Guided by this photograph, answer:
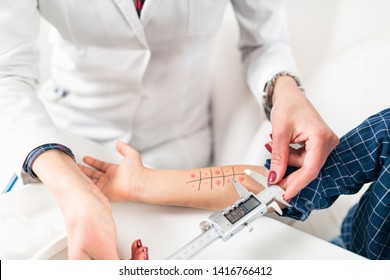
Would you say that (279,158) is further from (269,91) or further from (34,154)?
(34,154)

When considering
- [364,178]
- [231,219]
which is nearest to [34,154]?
[231,219]

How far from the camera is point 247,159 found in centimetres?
88

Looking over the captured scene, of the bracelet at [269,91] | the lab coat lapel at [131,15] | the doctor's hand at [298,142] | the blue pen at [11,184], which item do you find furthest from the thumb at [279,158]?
the blue pen at [11,184]

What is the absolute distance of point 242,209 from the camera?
23.2 inches

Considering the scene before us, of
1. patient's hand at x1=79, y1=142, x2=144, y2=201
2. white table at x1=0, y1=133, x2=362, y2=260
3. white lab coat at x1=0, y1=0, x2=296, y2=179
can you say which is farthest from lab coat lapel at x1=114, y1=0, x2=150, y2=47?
white table at x1=0, y1=133, x2=362, y2=260

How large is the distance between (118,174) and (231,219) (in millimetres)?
275

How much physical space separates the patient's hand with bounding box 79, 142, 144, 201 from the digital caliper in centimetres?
19

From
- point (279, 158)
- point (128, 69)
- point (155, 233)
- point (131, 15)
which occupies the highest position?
point (131, 15)

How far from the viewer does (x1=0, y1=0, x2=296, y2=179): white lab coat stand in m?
0.72

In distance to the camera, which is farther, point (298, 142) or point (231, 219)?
point (298, 142)

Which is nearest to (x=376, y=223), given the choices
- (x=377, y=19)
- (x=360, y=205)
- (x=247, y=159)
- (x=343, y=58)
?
(x=360, y=205)

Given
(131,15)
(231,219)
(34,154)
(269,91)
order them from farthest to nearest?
(269,91)
(131,15)
(34,154)
(231,219)

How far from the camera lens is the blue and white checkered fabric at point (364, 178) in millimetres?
672

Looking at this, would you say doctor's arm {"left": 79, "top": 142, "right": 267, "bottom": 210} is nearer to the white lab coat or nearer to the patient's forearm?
the patient's forearm
